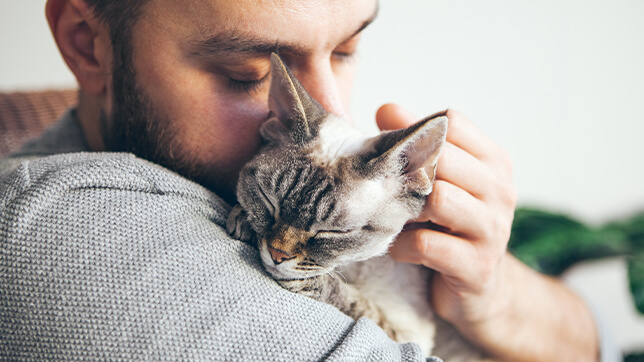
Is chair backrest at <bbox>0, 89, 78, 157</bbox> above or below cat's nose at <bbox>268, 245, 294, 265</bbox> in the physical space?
below

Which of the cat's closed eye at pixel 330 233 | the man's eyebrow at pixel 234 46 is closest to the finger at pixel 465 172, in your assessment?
the cat's closed eye at pixel 330 233

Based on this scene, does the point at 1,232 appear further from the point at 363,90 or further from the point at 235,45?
the point at 363,90

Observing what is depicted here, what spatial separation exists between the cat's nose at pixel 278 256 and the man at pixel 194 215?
0.06 metres

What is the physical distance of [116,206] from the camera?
86cm

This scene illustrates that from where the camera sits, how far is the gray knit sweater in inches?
29.5

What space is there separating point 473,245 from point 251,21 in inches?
33.6

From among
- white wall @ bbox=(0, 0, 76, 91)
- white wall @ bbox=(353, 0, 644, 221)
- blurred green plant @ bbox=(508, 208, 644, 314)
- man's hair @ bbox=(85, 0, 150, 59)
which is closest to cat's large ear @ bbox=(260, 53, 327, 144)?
man's hair @ bbox=(85, 0, 150, 59)

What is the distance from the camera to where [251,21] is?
110 centimetres

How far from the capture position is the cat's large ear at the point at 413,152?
943 millimetres

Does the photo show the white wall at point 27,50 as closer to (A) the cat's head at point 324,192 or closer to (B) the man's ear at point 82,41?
(B) the man's ear at point 82,41

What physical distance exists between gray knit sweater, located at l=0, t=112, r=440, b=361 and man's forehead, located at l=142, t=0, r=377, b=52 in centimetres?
44

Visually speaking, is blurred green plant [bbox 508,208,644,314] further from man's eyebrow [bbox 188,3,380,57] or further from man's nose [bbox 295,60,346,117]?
man's eyebrow [bbox 188,3,380,57]

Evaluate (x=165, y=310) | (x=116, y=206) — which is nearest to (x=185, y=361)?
(x=165, y=310)

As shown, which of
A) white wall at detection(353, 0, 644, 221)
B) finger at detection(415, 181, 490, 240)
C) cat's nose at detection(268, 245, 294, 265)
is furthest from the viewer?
white wall at detection(353, 0, 644, 221)
